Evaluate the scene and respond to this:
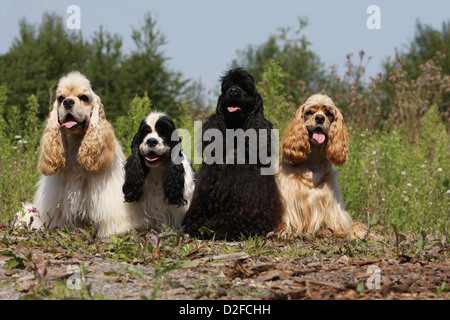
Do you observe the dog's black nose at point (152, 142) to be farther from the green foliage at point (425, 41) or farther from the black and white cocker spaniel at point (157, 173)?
the green foliage at point (425, 41)

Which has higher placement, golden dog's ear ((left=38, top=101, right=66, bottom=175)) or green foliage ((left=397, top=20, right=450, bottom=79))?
green foliage ((left=397, top=20, right=450, bottom=79))

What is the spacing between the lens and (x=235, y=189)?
5.73m

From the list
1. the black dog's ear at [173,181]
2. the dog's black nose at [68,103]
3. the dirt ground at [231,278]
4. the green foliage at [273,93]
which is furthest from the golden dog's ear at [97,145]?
the green foliage at [273,93]

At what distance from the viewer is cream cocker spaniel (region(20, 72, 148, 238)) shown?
5648 mm

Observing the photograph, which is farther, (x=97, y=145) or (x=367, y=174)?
(x=367, y=174)

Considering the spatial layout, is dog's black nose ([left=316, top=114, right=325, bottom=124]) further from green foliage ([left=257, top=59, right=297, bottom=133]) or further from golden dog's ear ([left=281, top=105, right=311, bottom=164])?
green foliage ([left=257, top=59, right=297, bottom=133])

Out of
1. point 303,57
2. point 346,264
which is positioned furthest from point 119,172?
point 303,57

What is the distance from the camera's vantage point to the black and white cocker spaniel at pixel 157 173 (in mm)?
5617

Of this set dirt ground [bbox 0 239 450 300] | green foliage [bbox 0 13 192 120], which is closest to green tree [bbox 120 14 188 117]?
green foliage [bbox 0 13 192 120]

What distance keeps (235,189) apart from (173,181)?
631 mm

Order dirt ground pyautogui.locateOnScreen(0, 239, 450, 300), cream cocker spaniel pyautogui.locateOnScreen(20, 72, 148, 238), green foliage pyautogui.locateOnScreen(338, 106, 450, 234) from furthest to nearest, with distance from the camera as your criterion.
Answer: green foliage pyautogui.locateOnScreen(338, 106, 450, 234) < cream cocker spaniel pyautogui.locateOnScreen(20, 72, 148, 238) < dirt ground pyautogui.locateOnScreen(0, 239, 450, 300)

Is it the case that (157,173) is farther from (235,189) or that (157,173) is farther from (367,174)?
(367,174)

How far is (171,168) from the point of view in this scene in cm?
567

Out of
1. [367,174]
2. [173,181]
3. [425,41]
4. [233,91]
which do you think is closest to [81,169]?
[173,181]
